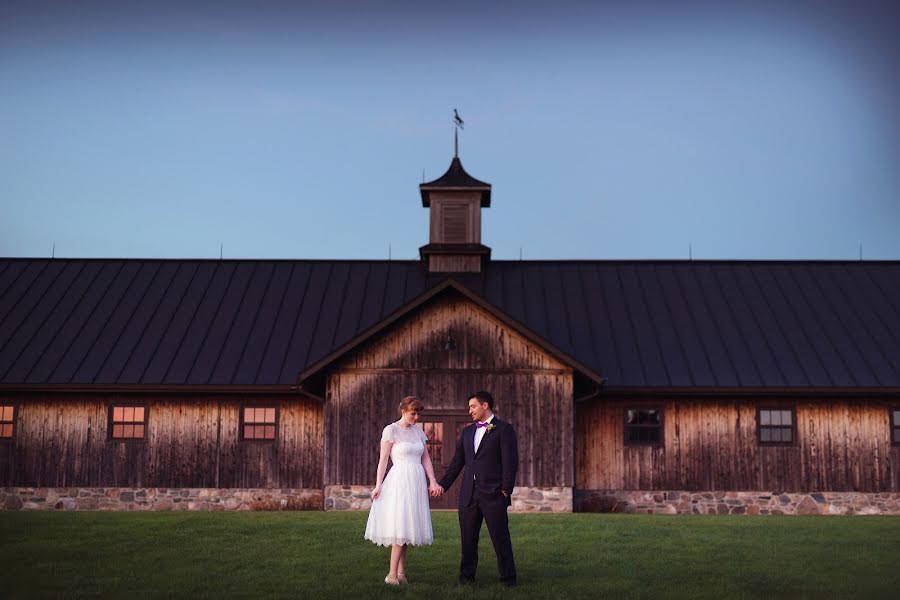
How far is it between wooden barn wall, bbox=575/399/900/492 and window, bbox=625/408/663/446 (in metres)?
0.13

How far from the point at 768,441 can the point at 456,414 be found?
24.3ft

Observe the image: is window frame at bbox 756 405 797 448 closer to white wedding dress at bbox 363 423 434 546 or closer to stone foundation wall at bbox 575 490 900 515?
stone foundation wall at bbox 575 490 900 515

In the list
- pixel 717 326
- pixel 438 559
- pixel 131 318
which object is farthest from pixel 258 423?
pixel 717 326

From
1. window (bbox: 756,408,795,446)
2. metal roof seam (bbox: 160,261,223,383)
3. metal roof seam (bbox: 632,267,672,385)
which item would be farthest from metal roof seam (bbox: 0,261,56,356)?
window (bbox: 756,408,795,446)

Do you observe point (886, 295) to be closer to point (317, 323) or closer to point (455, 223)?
point (455, 223)

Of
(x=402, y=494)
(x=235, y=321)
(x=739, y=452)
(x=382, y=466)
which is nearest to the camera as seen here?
(x=382, y=466)

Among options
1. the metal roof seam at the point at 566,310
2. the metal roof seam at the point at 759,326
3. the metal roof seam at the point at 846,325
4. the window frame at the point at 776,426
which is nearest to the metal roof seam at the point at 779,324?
the metal roof seam at the point at 759,326

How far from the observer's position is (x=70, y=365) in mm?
22625

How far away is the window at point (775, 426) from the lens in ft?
72.5

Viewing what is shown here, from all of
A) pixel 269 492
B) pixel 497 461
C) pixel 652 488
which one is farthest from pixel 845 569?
pixel 269 492

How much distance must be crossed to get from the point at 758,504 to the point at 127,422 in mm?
14891

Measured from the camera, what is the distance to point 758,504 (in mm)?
21750

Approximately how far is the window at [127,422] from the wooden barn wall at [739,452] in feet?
33.9

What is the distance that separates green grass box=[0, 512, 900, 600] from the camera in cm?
963
